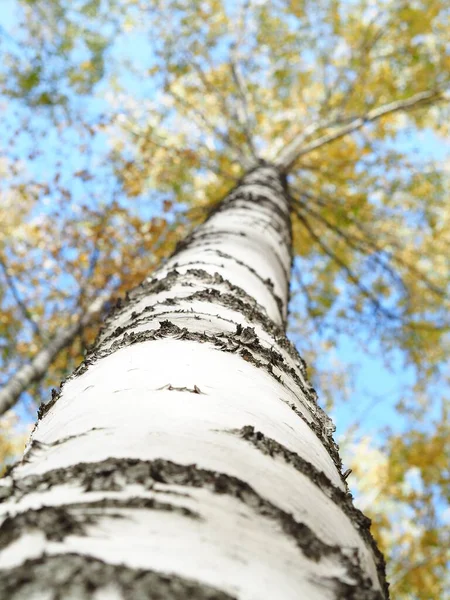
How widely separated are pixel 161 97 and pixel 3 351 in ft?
15.9

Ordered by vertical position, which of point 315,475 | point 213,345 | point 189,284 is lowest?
point 315,475

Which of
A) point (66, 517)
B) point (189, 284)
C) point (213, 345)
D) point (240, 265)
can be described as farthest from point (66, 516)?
point (240, 265)

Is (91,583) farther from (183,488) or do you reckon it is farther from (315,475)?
(315,475)

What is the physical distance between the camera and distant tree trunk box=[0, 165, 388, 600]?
517mm

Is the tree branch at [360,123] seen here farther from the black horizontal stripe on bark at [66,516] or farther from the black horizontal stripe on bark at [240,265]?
the black horizontal stripe on bark at [66,516]

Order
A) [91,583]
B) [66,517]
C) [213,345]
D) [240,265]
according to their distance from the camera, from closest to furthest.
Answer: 1. [91,583]
2. [66,517]
3. [213,345]
4. [240,265]

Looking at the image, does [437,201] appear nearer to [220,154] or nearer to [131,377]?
[220,154]

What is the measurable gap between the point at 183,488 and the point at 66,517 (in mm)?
143

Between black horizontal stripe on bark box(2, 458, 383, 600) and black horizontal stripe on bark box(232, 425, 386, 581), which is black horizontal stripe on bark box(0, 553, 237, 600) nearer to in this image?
black horizontal stripe on bark box(2, 458, 383, 600)

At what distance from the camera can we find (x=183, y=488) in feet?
2.10

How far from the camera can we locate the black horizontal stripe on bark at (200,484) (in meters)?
0.64

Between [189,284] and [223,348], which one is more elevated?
[189,284]

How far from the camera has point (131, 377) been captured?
0.94m

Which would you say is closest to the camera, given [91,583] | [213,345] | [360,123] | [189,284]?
[91,583]
